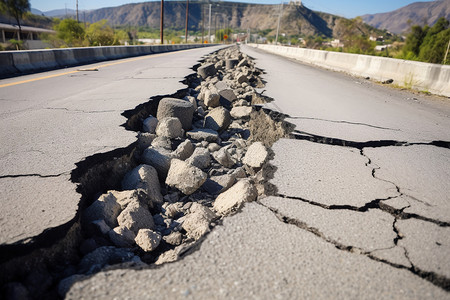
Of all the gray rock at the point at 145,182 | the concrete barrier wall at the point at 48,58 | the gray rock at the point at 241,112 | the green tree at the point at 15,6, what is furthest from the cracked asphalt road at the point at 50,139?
the green tree at the point at 15,6

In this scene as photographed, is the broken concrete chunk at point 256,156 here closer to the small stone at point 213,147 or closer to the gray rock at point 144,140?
the small stone at point 213,147

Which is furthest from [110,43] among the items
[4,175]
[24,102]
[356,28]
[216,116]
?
[356,28]

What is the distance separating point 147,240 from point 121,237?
16 centimetres

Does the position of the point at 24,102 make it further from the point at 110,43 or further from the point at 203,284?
the point at 110,43

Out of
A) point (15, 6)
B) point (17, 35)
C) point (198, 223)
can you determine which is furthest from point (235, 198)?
point (17, 35)

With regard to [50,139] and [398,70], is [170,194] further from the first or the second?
[398,70]

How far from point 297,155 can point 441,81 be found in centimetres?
616

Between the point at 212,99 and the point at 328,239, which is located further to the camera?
the point at 212,99

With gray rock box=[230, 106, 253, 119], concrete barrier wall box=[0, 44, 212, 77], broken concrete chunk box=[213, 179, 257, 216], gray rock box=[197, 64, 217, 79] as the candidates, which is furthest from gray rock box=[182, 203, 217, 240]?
concrete barrier wall box=[0, 44, 212, 77]

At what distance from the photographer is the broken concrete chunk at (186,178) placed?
2.38 meters

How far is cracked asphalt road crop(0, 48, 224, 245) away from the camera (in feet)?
5.24

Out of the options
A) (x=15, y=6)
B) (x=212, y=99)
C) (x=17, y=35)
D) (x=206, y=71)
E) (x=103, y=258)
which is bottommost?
(x=103, y=258)

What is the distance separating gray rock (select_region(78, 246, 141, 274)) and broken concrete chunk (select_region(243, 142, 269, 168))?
141 centimetres

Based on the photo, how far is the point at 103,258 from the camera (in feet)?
4.98
